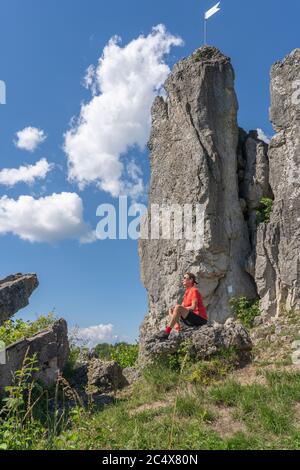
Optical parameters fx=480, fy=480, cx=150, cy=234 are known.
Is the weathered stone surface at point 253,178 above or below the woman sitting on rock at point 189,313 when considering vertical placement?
above

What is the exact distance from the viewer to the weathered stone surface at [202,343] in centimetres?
1045

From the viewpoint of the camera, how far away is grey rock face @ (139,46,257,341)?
1786 cm

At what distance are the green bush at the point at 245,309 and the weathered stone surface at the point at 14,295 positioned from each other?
848cm

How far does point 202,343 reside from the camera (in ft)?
34.3

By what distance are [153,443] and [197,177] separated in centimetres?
1311

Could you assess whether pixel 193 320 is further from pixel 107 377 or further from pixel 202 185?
pixel 202 185

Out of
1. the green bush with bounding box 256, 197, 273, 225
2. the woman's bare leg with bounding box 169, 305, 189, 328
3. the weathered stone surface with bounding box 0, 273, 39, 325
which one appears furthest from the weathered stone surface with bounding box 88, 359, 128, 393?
the green bush with bounding box 256, 197, 273, 225

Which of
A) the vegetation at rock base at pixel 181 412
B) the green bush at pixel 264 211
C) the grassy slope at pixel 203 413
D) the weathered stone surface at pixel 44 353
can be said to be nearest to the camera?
the vegetation at rock base at pixel 181 412

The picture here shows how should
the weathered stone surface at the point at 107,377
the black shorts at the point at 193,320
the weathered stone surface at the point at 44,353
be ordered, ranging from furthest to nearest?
the black shorts at the point at 193,320, the weathered stone surface at the point at 107,377, the weathered stone surface at the point at 44,353

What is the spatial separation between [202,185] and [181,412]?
11744mm

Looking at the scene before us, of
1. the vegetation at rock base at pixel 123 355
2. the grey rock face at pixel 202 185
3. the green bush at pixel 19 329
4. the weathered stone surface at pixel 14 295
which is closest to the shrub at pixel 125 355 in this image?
the vegetation at rock base at pixel 123 355

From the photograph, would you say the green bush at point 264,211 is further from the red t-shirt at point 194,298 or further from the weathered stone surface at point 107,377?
the weathered stone surface at point 107,377

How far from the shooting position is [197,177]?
18.3 m

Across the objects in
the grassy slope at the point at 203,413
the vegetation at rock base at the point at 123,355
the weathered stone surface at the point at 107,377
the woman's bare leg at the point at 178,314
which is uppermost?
the woman's bare leg at the point at 178,314
